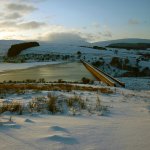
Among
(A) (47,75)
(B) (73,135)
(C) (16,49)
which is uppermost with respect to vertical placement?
(C) (16,49)

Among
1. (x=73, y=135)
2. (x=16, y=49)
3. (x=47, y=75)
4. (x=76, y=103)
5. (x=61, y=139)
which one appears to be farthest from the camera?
(x=16, y=49)

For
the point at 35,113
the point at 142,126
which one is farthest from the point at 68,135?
the point at 35,113

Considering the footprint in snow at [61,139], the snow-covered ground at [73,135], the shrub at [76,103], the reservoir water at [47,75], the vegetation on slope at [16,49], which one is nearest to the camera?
the snow-covered ground at [73,135]

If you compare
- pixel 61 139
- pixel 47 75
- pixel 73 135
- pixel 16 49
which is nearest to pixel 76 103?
pixel 73 135

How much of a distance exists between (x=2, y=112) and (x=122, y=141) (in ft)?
10.4

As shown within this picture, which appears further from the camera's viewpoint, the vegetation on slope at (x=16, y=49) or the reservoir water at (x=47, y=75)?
the vegetation on slope at (x=16, y=49)

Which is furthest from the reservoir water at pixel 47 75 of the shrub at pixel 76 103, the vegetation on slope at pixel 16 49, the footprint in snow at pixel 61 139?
the vegetation on slope at pixel 16 49

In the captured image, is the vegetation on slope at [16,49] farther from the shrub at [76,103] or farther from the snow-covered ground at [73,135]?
the snow-covered ground at [73,135]

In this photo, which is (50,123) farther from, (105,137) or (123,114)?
(123,114)

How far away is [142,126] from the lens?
5.07m

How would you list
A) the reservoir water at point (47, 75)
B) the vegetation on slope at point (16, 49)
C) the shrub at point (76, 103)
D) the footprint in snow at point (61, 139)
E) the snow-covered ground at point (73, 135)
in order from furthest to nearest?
1. the vegetation on slope at point (16, 49)
2. the reservoir water at point (47, 75)
3. the shrub at point (76, 103)
4. the footprint in snow at point (61, 139)
5. the snow-covered ground at point (73, 135)

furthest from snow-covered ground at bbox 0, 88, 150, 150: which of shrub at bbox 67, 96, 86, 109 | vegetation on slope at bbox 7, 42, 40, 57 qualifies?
vegetation on slope at bbox 7, 42, 40, 57

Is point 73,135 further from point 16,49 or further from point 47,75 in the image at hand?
point 16,49

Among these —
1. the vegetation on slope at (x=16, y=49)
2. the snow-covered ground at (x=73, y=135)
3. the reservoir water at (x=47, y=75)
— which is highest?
the vegetation on slope at (x=16, y=49)
